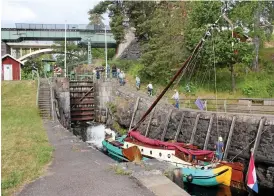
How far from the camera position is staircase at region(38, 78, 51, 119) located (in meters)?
24.3

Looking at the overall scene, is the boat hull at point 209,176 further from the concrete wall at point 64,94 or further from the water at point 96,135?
the concrete wall at point 64,94

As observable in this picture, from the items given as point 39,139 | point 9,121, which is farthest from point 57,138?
point 9,121

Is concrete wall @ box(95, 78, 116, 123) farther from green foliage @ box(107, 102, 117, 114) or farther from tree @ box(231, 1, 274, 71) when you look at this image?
tree @ box(231, 1, 274, 71)

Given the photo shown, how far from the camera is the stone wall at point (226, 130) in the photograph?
49.0 feet

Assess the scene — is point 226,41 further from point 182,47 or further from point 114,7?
point 114,7

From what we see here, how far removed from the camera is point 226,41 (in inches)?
1032

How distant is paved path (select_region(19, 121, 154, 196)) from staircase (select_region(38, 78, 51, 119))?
1232cm

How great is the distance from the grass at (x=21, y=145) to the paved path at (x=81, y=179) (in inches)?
17.6

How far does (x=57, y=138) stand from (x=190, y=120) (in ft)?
30.5

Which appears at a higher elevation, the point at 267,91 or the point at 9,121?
the point at 267,91

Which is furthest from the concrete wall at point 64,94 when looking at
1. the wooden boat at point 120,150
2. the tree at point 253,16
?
the tree at point 253,16

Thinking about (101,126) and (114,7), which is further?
(114,7)

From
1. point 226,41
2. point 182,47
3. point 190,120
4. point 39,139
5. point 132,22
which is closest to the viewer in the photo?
point 39,139

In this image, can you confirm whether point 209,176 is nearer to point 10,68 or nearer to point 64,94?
point 64,94
